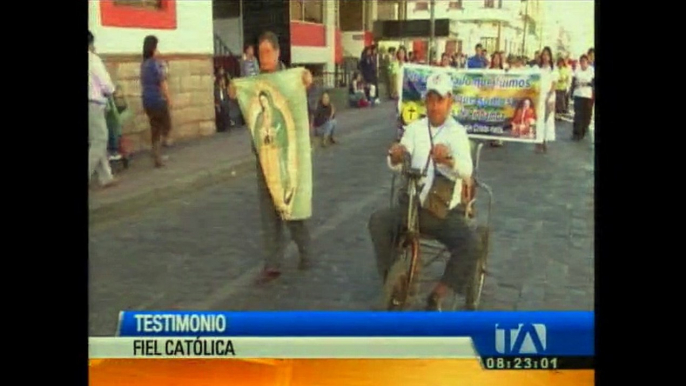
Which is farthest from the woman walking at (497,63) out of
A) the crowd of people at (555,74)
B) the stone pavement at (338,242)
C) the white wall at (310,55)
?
the white wall at (310,55)

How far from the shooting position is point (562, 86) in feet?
8.38

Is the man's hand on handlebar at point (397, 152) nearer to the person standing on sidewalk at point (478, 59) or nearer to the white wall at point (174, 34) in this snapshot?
the person standing on sidewalk at point (478, 59)

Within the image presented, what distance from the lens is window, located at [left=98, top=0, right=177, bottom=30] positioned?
2.57 metres

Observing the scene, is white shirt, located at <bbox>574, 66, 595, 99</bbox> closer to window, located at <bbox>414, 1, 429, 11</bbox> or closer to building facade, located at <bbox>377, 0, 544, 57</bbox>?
building facade, located at <bbox>377, 0, 544, 57</bbox>

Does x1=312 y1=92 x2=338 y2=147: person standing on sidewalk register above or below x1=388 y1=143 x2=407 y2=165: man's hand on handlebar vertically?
above

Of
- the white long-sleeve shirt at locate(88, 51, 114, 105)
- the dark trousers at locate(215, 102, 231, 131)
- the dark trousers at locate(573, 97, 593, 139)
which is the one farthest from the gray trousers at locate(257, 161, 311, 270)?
the dark trousers at locate(573, 97, 593, 139)

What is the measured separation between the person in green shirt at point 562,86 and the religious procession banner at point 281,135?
745 millimetres

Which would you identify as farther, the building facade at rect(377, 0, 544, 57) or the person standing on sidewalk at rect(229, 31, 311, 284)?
the person standing on sidewalk at rect(229, 31, 311, 284)

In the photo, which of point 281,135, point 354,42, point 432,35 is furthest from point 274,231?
point 432,35

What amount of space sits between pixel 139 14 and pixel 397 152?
865 millimetres

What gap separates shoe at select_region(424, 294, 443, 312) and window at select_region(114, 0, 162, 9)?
119 centimetres

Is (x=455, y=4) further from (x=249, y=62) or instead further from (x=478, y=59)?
(x=249, y=62)
